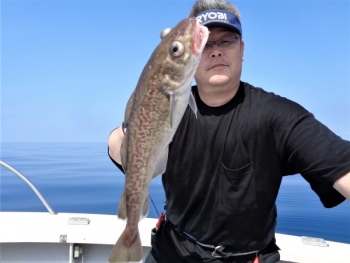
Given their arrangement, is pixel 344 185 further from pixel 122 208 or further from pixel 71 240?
pixel 71 240

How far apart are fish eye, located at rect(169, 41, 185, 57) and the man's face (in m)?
0.69

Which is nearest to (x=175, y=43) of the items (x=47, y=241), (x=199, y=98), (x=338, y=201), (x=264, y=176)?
(x=199, y=98)

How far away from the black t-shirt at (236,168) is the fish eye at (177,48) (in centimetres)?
92

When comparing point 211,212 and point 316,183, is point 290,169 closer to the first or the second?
point 316,183

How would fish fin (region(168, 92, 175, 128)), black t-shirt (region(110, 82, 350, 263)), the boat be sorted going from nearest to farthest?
fish fin (region(168, 92, 175, 128)) → black t-shirt (region(110, 82, 350, 263)) → the boat

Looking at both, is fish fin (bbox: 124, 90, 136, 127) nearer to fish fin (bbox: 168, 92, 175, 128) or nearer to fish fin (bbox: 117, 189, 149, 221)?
fish fin (bbox: 168, 92, 175, 128)

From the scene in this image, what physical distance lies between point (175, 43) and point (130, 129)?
1.92 ft

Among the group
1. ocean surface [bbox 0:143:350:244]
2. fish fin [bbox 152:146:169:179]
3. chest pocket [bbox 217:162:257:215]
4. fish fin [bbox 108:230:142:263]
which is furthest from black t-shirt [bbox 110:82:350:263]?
ocean surface [bbox 0:143:350:244]

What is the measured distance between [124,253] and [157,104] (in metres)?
1.01

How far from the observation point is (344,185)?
2189 millimetres

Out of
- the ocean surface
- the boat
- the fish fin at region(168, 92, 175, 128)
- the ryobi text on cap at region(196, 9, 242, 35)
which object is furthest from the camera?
the ocean surface

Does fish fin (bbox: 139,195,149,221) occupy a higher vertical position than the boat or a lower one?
lower

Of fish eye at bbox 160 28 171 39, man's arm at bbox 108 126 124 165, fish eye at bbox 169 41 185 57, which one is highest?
fish eye at bbox 160 28 171 39

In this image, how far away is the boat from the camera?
13.3 ft
